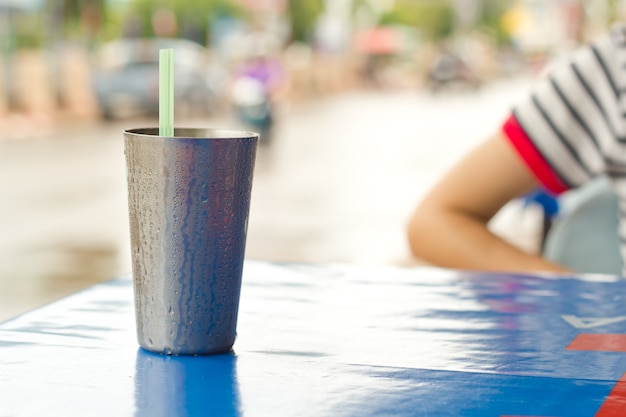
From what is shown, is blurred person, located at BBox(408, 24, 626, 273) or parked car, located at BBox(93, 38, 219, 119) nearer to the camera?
blurred person, located at BBox(408, 24, 626, 273)

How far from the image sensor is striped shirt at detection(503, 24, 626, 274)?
6.80 ft

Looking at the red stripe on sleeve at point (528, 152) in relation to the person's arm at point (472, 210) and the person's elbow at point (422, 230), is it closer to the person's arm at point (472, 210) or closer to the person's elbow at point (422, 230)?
the person's arm at point (472, 210)

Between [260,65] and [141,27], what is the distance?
1032 inches

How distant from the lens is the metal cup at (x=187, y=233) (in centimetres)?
113

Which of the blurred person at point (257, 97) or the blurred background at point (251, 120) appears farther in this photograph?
the blurred person at point (257, 97)

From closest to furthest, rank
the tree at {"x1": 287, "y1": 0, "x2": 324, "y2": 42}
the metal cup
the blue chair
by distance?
the metal cup → the blue chair → the tree at {"x1": 287, "y1": 0, "x2": 324, "y2": 42}

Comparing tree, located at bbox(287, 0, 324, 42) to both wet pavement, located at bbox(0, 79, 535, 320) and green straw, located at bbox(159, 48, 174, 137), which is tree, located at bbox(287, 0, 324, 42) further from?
green straw, located at bbox(159, 48, 174, 137)

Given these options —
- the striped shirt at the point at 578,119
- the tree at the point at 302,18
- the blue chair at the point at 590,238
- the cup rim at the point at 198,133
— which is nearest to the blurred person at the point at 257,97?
the blue chair at the point at 590,238

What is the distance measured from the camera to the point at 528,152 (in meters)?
2.08

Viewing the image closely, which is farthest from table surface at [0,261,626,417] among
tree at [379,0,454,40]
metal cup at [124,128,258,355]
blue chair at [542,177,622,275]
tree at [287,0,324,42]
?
tree at [379,0,454,40]

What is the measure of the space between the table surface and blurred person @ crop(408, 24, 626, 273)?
0.50 m

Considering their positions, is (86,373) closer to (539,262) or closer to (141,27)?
(539,262)

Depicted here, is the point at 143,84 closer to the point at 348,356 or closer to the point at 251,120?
the point at 251,120

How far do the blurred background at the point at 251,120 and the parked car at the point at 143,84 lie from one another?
0.13 feet
